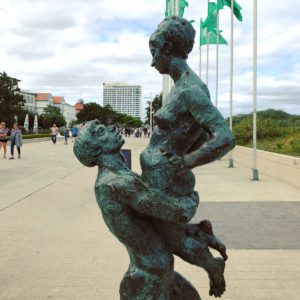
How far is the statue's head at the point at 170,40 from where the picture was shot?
241cm

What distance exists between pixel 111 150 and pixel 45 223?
5082mm

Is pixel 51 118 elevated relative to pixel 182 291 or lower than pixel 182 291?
Answer: elevated

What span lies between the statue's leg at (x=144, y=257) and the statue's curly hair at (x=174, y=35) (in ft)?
3.30

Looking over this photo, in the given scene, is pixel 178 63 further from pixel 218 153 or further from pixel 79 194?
pixel 79 194

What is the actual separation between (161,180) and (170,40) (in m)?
0.82

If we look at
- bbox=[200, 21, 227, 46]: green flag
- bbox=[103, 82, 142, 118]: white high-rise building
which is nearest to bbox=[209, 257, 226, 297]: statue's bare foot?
bbox=[200, 21, 227, 46]: green flag

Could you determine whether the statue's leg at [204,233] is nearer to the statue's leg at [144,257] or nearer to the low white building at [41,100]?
the statue's leg at [144,257]

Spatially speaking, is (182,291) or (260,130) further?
(260,130)

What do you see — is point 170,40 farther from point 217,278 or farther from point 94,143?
point 217,278

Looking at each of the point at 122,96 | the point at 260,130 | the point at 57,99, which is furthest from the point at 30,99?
the point at 260,130

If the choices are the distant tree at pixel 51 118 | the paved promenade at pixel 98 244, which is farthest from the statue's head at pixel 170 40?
the distant tree at pixel 51 118

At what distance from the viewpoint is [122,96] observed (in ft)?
419

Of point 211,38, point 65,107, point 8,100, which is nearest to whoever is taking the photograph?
point 211,38

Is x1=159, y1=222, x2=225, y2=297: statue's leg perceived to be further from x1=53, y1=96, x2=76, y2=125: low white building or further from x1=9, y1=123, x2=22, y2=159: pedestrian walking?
x1=53, y1=96, x2=76, y2=125: low white building
